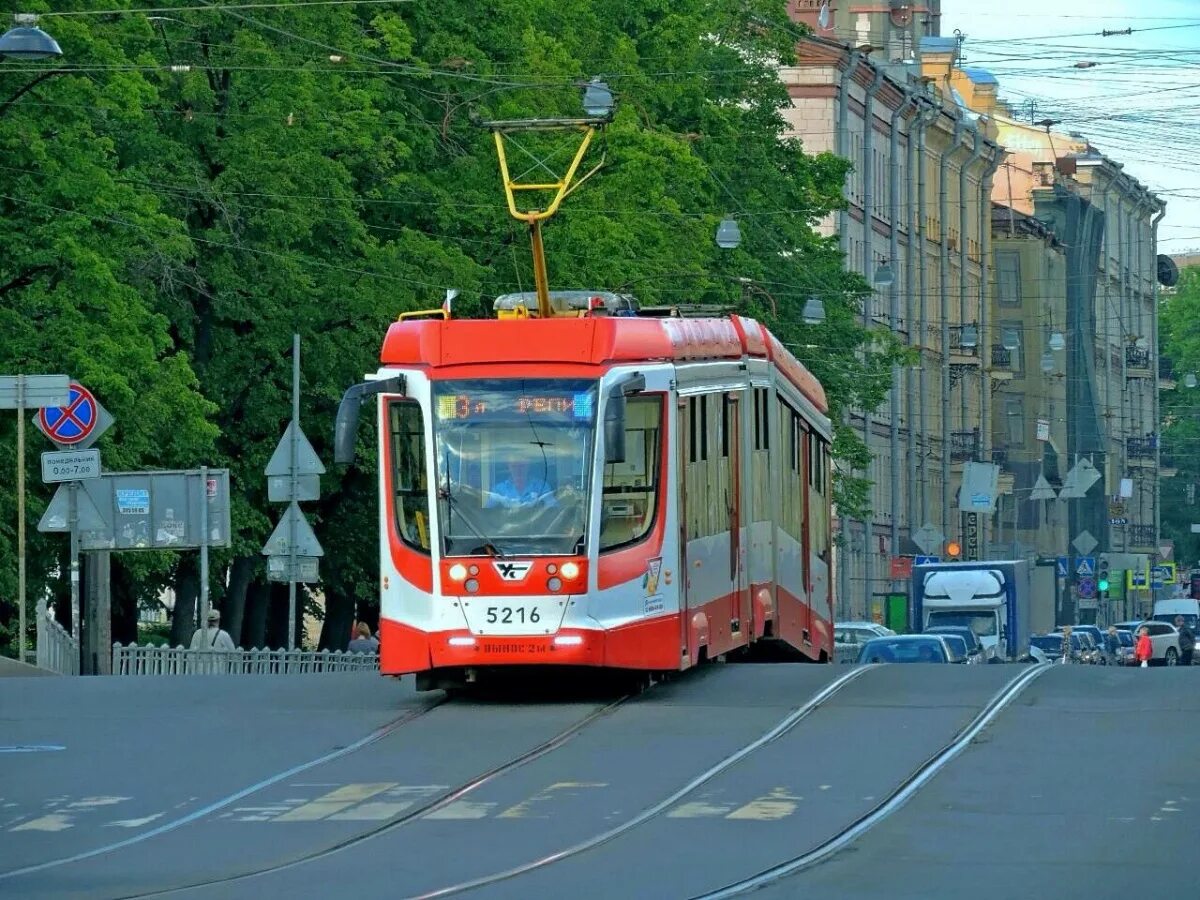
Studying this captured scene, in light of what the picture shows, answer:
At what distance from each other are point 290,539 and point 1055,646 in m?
36.9

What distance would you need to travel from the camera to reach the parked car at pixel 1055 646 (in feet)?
226

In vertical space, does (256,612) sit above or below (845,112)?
below

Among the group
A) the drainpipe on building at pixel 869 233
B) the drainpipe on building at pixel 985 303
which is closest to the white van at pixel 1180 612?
the drainpipe on building at pixel 985 303

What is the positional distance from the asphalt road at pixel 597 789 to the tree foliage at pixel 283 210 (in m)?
13.1

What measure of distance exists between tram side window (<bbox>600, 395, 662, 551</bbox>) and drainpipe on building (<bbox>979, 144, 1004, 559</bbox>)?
73678 millimetres

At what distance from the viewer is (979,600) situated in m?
62.2

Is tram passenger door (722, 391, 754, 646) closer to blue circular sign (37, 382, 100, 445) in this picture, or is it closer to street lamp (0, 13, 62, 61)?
street lamp (0, 13, 62, 61)

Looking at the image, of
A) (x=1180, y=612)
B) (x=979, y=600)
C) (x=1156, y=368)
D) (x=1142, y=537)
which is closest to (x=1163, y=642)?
(x=979, y=600)

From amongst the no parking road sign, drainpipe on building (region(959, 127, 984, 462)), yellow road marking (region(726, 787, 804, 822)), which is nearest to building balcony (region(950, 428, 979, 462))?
drainpipe on building (region(959, 127, 984, 462))

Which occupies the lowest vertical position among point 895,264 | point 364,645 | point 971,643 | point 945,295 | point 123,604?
point 971,643

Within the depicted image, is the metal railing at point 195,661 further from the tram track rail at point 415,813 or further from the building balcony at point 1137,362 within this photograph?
the building balcony at point 1137,362

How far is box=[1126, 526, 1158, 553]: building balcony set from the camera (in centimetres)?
11600

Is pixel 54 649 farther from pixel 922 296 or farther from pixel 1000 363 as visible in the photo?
pixel 1000 363

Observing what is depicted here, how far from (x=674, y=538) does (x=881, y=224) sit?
215ft
